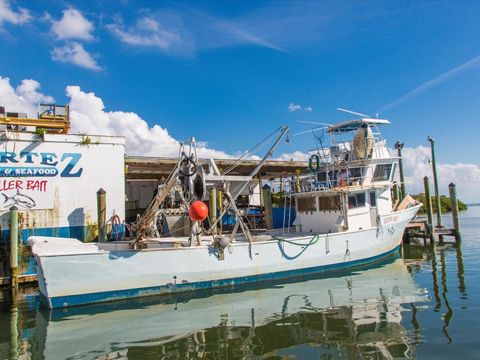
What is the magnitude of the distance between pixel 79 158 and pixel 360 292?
495 inches

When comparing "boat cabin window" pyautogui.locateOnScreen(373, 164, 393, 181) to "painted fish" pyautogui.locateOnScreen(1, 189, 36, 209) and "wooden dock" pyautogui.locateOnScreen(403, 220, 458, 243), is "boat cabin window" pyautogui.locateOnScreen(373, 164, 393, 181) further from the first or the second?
"painted fish" pyautogui.locateOnScreen(1, 189, 36, 209)

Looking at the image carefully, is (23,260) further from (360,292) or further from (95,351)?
(360,292)

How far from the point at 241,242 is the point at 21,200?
925 centimetres

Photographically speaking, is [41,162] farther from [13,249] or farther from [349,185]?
[349,185]

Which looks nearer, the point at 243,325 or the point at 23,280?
the point at 243,325

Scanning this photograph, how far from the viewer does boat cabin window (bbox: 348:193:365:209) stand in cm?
1493

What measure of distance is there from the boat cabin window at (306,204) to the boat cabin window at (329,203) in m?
0.30

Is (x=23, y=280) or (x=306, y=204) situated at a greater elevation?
(x=306, y=204)

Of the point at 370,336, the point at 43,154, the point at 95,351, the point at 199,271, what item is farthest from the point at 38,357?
the point at 43,154

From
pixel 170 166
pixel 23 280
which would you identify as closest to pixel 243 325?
pixel 23 280

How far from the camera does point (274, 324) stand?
26.8ft

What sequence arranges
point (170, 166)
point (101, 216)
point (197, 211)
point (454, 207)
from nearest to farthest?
point (197, 211) → point (101, 216) → point (454, 207) → point (170, 166)

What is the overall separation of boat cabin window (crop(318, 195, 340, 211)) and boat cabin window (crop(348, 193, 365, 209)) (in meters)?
0.50

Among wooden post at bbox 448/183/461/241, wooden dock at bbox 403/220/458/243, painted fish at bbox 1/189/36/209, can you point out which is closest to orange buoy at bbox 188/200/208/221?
painted fish at bbox 1/189/36/209
